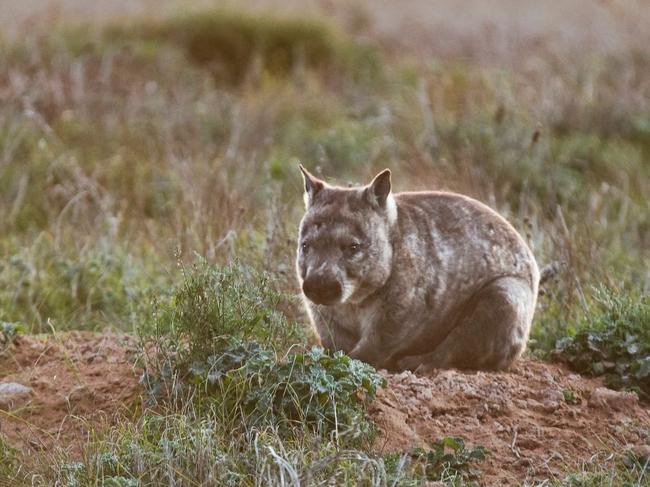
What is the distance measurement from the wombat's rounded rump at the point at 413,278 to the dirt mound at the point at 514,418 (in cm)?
24

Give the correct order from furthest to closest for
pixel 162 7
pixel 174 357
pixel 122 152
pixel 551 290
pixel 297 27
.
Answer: pixel 162 7 < pixel 297 27 < pixel 122 152 < pixel 551 290 < pixel 174 357

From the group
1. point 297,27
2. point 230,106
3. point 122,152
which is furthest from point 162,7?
point 122,152

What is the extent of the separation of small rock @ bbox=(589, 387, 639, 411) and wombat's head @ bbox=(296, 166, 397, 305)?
121cm

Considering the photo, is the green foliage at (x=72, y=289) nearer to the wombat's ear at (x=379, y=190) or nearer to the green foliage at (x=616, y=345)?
the wombat's ear at (x=379, y=190)


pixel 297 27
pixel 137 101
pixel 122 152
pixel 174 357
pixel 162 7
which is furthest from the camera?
pixel 162 7

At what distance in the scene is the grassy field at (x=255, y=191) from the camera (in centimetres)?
521

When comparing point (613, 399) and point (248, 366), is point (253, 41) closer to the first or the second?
point (613, 399)

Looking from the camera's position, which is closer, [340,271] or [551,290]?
[340,271]

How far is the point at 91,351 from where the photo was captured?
637 centimetres

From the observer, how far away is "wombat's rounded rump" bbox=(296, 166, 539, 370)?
5.91 metres

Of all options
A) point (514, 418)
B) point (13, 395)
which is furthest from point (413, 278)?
point (13, 395)

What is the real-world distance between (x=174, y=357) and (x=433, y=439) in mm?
1300

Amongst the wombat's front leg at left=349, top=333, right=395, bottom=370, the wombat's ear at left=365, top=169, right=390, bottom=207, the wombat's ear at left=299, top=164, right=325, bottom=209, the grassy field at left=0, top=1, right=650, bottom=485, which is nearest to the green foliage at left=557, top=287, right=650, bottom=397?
the grassy field at left=0, top=1, right=650, bottom=485

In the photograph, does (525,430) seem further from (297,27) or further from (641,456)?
(297,27)
